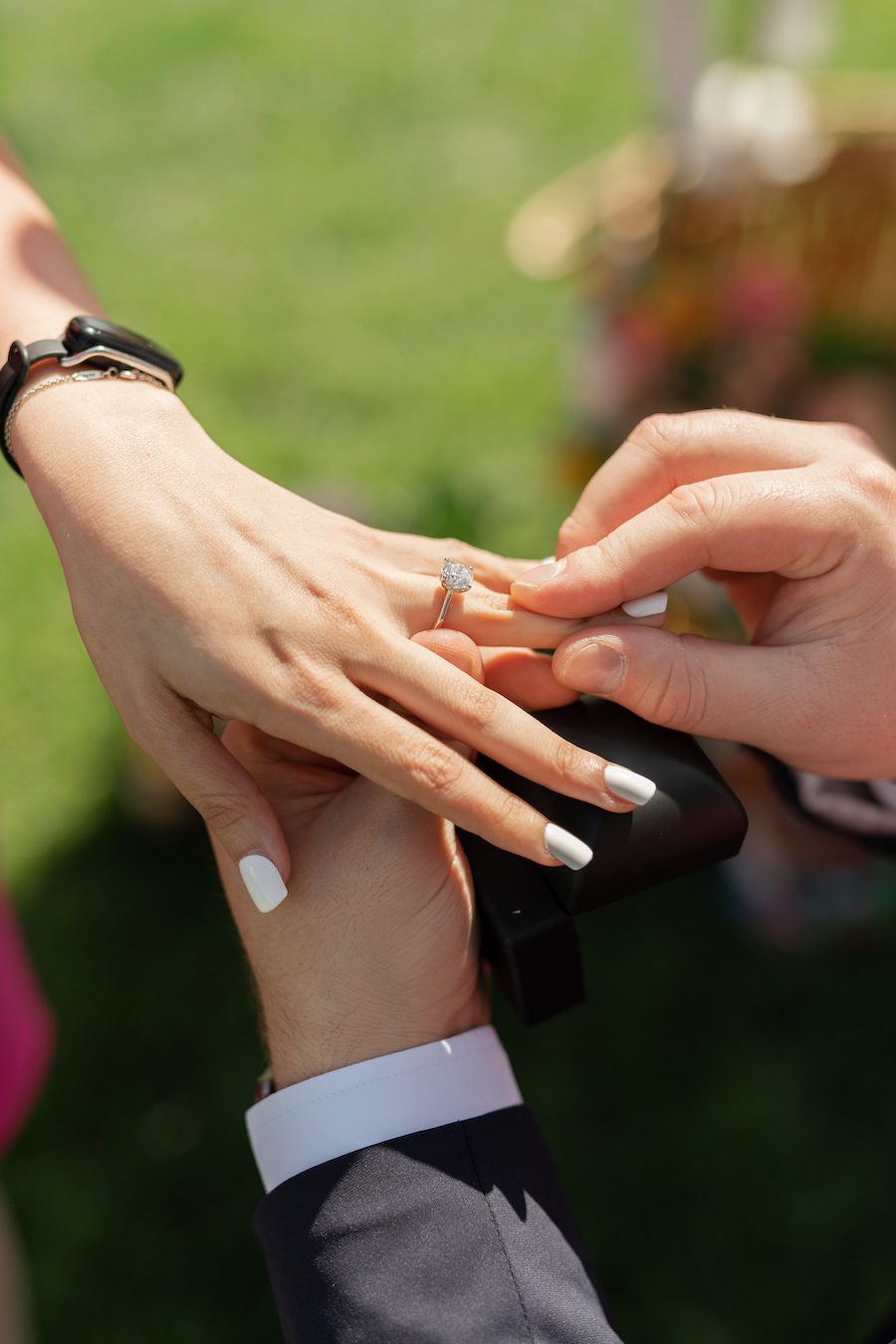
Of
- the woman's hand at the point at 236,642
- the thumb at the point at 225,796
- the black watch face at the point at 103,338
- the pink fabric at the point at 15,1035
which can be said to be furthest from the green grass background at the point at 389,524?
the thumb at the point at 225,796

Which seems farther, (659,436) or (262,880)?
(659,436)

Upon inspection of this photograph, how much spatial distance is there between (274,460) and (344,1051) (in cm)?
268

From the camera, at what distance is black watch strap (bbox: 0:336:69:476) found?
4.24 feet

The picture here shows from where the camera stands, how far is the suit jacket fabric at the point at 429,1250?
0.98 m

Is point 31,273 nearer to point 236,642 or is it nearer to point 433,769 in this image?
point 236,642

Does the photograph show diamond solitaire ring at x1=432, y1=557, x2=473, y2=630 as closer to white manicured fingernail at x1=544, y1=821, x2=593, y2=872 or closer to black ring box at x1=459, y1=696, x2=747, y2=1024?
black ring box at x1=459, y1=696, x2=747, y2=1024

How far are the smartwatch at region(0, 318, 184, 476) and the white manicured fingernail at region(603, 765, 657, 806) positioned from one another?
774mm

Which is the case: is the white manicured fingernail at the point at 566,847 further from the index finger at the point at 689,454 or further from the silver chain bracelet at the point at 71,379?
the silver chain bracelet at the point at 71,379

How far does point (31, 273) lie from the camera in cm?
145

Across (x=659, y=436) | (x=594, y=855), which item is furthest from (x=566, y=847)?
(x=659, y=436)

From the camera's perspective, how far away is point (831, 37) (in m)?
4.79

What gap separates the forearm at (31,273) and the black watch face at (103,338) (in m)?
0.07

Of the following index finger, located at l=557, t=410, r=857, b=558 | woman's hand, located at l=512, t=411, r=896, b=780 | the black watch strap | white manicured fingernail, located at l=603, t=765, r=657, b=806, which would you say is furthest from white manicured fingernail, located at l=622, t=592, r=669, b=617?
the black watch strap

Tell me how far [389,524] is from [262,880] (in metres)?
1.58
